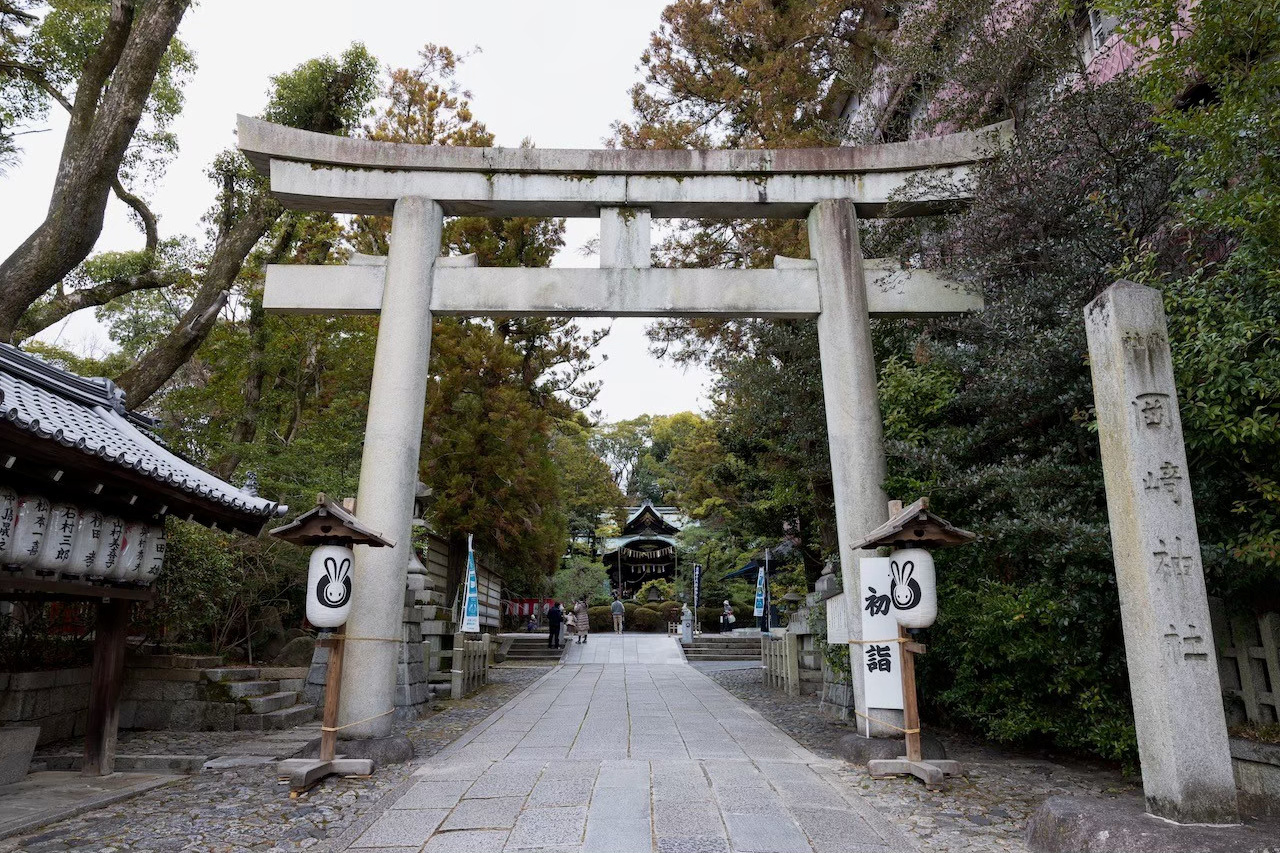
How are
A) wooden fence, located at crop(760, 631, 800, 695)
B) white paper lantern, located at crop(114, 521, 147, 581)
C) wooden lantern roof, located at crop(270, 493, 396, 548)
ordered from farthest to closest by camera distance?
1. wooden fence, located at crop(760, 631, 800, 695)
2. white paper lantern, located at crop(114, 521, 147, 581)
3. wooden lantern roof, located at crop(270, 493, 396, 548)

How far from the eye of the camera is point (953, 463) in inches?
293

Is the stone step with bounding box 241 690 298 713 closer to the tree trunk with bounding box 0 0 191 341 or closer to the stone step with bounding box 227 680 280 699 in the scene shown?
the stone step with bounding box 227 680 280 699

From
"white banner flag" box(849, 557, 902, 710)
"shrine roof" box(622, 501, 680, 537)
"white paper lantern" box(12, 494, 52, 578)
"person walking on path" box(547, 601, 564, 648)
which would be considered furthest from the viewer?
"shrine roof" box(622, 501, 680, 537)

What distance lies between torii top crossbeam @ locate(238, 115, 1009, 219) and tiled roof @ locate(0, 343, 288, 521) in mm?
2769

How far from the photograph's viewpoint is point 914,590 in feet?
20.7

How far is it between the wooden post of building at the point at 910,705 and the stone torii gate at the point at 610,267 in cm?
119

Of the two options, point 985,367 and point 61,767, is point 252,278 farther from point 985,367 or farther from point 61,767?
point 985,367

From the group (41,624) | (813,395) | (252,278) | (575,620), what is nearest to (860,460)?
(813,395)

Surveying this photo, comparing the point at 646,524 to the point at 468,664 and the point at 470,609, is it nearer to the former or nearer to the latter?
the point at 470,609

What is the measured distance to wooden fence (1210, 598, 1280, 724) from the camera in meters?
5.35

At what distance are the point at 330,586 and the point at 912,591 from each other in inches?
189

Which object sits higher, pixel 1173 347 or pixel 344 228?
A: pixel 344 228

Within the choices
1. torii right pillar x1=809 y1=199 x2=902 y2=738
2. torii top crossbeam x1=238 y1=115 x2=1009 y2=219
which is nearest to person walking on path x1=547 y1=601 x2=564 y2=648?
torii right pillar x1=809 y1=199 x2=902 y2=738

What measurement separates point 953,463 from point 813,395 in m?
2.76
